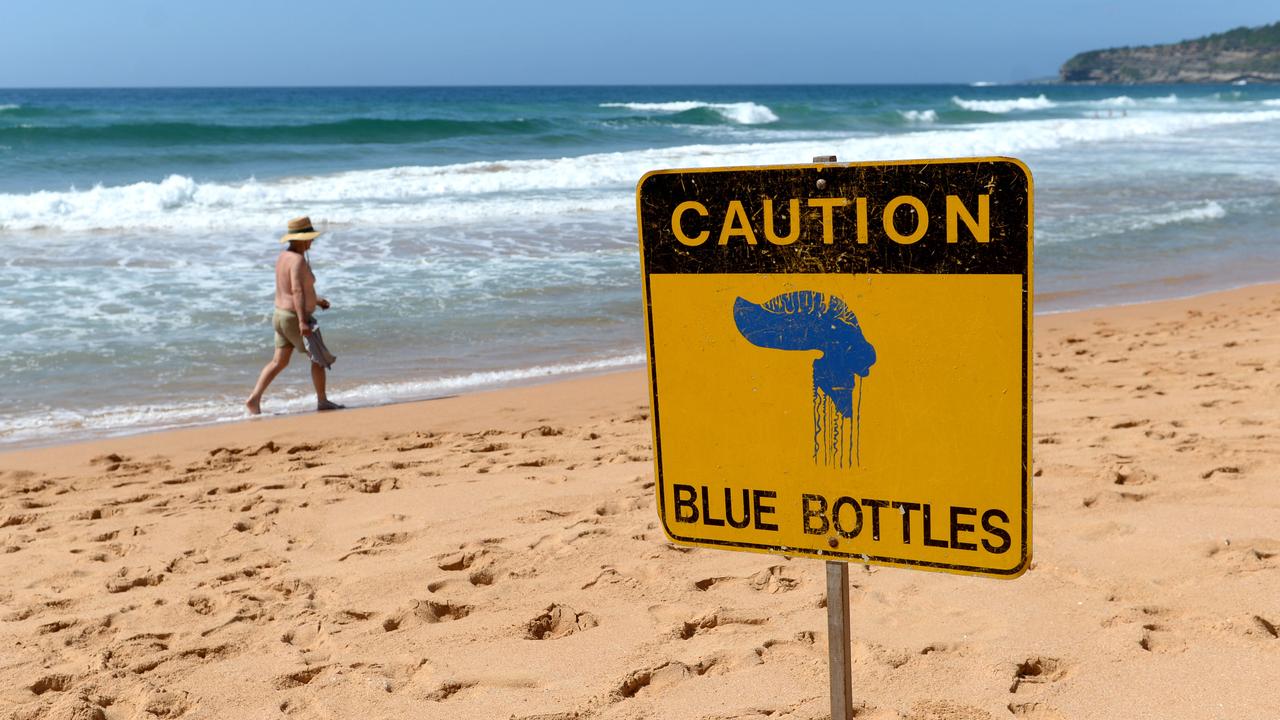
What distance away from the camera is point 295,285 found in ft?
26.5

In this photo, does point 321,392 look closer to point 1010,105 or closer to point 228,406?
point 228,406

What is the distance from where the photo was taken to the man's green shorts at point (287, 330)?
26.2 ft

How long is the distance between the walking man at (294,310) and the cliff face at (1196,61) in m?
150

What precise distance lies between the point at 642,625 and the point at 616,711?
1.81 feet

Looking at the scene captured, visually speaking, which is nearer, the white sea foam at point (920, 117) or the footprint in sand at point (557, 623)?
the footprint in sand at point (557, 623)

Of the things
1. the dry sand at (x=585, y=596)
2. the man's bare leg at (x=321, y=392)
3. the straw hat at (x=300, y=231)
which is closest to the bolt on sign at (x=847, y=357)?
the dry sand at (x=585, y=596)

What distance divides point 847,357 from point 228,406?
678cm

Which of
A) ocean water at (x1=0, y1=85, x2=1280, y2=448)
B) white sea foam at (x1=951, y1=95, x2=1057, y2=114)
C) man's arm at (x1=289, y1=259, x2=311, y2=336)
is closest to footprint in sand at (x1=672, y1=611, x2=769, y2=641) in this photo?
ocean water at (x1=0, y1=85, x2=1280, y2=448)

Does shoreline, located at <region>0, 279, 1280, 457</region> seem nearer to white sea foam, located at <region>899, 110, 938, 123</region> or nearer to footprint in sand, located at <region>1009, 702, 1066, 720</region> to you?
footprint in sand, located at <region>1009, 702, 1066, 720</region>

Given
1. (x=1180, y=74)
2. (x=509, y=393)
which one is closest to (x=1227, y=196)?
(x=509, y=393)

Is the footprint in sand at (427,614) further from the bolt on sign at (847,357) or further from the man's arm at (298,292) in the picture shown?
the man's arm at (298,292)

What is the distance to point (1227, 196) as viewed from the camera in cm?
1889

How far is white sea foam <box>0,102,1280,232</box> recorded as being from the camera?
16.9m

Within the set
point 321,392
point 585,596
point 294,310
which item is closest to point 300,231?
point 294,310
